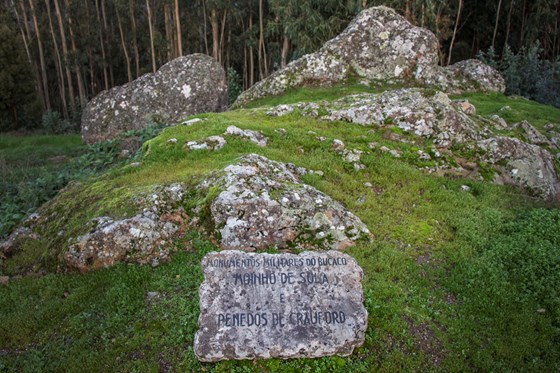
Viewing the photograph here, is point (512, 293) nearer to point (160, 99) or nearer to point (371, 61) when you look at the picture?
point (371, 61)

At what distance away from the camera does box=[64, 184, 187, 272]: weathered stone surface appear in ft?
21.6

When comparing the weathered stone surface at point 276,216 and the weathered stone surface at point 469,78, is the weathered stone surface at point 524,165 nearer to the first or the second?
the weathered stone surface at point 276,216

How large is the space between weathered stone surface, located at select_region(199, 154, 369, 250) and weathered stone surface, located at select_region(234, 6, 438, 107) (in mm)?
9630

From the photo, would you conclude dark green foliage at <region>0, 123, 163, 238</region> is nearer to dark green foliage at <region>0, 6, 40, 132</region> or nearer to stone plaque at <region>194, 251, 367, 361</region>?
stone plaque at <region>194, 251, 367, 361</region>

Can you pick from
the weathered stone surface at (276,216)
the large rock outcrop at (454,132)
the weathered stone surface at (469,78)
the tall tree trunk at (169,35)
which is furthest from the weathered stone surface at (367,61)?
the tall tree trunk at (169,35)

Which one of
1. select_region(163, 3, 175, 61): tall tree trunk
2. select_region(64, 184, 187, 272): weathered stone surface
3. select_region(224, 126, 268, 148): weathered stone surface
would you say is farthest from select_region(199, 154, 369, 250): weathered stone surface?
select_region(163, 3, 175, 61): tall tree trunk

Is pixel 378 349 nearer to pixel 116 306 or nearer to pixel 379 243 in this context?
pixel 379 243

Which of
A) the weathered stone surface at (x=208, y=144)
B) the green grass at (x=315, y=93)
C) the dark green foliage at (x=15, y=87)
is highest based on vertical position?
the weathered stone surface at (x=208, y=144)

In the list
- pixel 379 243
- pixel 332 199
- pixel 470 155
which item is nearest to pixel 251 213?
pixel 332 199

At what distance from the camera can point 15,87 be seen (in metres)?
27.0

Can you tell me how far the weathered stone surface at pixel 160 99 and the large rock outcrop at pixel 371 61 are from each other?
7.00 ft

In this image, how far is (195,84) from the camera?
58.3ft

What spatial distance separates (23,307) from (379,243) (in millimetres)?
5668

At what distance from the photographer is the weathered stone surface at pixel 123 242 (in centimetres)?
659
